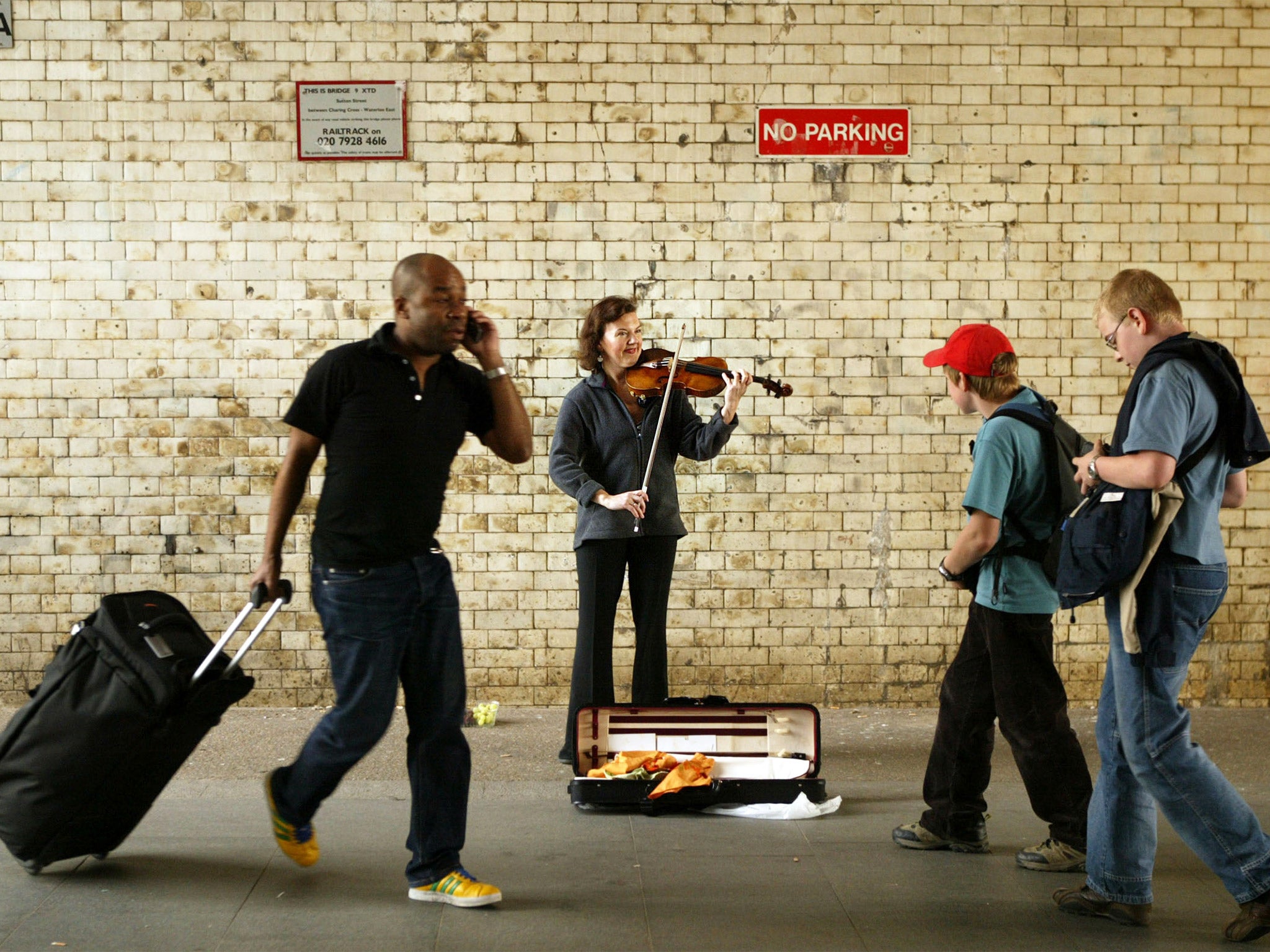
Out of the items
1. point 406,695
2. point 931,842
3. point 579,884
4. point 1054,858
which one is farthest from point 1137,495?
point 406,695

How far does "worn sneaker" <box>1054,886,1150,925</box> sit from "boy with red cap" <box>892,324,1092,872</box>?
1.09 ft

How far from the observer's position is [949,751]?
4133mm

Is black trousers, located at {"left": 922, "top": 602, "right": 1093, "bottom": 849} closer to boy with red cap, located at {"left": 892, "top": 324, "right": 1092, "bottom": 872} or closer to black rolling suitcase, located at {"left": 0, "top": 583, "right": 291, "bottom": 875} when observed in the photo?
boy with red cap, located at {"left": 892, "top": 324, "right": 1092, "bottom": 872}

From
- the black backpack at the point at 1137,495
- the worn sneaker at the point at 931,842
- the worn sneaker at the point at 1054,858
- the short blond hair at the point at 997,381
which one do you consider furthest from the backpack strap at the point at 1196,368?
the worn sneaker at the point at 931,842

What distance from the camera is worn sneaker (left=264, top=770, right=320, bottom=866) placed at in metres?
3.62

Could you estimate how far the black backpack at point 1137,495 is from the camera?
3.29 metres

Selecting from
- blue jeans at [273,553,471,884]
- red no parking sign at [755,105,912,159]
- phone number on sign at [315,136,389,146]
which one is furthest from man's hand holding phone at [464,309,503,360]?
red no parking sign at [755,105,912,159]

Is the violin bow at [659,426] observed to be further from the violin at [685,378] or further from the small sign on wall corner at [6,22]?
the small sign on wall corner at [6,22]

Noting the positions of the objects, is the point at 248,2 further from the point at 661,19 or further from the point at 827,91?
the point at 827,91

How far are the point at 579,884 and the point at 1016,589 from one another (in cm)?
168

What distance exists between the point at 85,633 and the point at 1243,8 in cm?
629

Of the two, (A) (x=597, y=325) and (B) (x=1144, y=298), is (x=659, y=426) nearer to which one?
(A) (x=597, y=325)

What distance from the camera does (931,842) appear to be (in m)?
4.16

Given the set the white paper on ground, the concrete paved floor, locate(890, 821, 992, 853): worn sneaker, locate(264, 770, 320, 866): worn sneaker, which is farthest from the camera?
the white paper on ground
